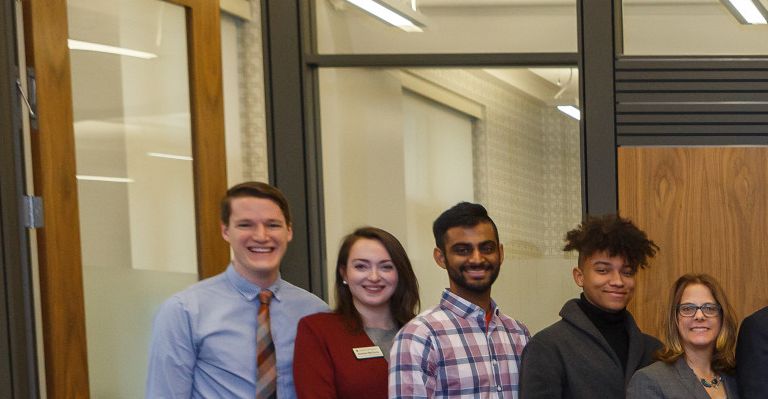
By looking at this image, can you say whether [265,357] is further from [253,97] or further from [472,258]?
[253,97]

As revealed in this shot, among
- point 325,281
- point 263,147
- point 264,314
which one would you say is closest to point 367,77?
point 263,147

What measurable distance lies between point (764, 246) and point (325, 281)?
176 centimetres

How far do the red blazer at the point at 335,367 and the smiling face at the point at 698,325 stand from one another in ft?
2.82

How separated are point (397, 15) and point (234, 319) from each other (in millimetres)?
1728

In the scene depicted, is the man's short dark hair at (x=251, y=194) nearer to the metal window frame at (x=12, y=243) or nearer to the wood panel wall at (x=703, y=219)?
the metal window frame at (x=12, y=243)

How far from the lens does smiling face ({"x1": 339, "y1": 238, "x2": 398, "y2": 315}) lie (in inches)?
141

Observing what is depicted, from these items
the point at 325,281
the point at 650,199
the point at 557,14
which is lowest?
the point at 325,281

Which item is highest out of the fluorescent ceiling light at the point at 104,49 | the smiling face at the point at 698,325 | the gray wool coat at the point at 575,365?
the fluorescent ceiling light at the point at 104,49

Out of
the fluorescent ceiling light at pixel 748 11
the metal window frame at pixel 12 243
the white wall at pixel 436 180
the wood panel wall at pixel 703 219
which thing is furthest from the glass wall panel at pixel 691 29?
the metal window frame at pixel 12 243

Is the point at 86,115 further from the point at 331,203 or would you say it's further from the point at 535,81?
the point at 535,81

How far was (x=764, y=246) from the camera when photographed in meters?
4.68

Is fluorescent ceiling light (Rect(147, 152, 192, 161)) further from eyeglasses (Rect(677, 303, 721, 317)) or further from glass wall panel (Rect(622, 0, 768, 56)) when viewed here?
eyeglasses (Rect(677, 303, 721, 317))

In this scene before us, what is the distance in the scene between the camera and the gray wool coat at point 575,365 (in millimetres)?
3295

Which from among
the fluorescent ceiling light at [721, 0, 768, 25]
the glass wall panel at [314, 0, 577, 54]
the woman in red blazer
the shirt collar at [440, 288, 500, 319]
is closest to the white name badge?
the woman in red blazer
